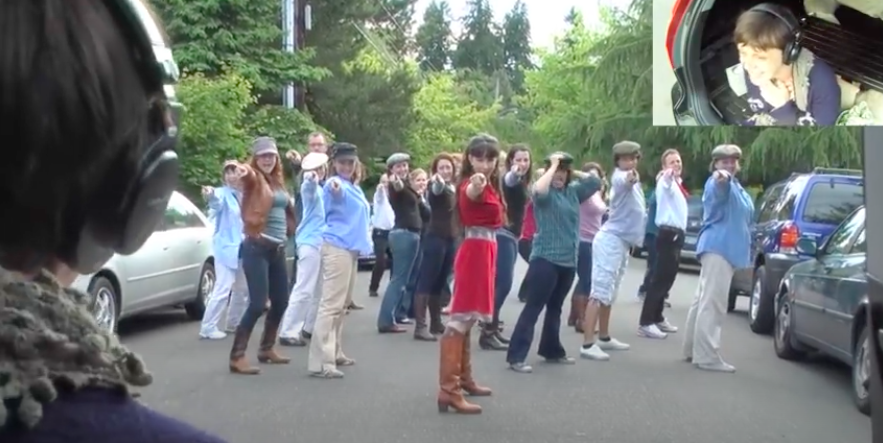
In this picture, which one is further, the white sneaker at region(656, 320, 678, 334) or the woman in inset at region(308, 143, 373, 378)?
the white sneaker at region(656, 320, 678, 334)

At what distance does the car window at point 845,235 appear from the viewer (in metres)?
8.52

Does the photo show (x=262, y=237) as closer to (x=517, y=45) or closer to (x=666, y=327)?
(x=517, y=45)

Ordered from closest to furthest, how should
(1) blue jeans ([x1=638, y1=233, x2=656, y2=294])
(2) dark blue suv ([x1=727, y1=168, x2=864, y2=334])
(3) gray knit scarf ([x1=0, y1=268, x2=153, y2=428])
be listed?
(3) gray knit scarf ([x1=0, y1=268, x2=153, y2=428]) → (2) dark blue suv ([x1=727, y1=168, x2=864, y2=334]) → (1) blue jeans ([x1=638, y1=233, x2=656, y2=294])

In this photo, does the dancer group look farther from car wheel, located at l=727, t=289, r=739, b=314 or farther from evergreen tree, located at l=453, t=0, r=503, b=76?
car wheel, located at l=727, t=289, r=739, b=314

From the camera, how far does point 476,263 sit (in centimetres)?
714

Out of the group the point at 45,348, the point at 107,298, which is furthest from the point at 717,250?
the point at 45,348

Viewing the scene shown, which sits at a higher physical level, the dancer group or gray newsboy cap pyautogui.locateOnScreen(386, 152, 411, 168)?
gray newsboy cap pyautogui.locateOnScreen(386, 152, 411, 168)

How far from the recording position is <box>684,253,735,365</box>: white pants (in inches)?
346

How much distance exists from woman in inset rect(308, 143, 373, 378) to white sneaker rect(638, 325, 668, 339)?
122 inches

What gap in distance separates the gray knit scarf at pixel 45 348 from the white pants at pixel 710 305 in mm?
7798

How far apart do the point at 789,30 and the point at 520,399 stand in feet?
11.1

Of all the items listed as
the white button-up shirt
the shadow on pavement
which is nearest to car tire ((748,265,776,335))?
the white button-up shirt

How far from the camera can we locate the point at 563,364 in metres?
9.17

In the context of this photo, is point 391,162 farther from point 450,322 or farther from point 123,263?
point 450,322
